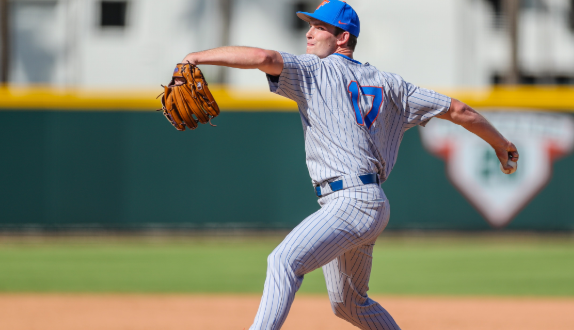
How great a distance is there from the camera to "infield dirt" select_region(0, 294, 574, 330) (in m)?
4.87

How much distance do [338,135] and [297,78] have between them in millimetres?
269

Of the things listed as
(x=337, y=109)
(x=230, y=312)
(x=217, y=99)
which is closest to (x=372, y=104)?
(x=337, y=109)

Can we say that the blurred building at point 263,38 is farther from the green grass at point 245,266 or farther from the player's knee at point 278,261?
the player's knee at point 278,261

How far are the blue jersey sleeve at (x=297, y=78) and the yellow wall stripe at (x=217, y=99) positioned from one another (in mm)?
6954

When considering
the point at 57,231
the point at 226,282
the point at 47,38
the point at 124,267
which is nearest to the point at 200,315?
the point at 226,282

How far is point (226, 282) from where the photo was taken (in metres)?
6.90

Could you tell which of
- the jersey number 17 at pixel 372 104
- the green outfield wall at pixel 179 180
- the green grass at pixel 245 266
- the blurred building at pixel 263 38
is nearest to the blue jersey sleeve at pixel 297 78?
the jersey number 17 at pixel 372 104

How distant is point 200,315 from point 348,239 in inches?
110

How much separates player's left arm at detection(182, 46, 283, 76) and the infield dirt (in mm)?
2619

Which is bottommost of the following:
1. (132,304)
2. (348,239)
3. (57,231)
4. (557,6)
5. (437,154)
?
(57,231)

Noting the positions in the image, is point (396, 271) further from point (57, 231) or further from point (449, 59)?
point (449, 59)

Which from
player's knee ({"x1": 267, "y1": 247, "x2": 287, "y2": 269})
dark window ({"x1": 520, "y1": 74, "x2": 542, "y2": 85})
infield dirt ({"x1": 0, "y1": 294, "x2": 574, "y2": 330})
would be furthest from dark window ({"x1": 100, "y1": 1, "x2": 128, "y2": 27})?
player's knee ({"x1": 267, "y1": 247, "x2": 287, "y2": 269})

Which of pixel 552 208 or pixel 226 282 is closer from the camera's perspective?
pixel 226 282

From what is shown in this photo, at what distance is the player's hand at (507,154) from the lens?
3271 mm
